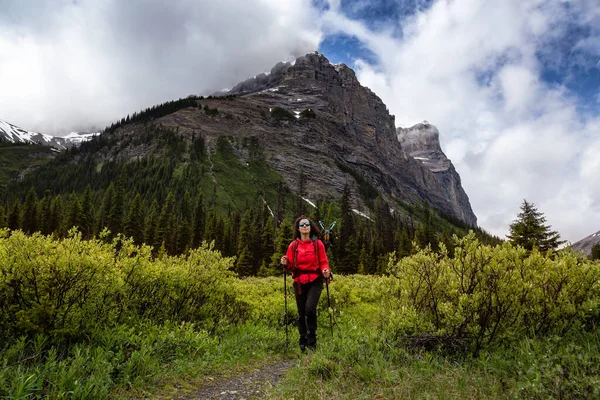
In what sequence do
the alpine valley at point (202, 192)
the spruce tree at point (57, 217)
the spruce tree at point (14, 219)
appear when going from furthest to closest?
the spruce tree at point (57, 217) → the alpine valley at point (202, 192) → the spruce tree at point (14, 219)

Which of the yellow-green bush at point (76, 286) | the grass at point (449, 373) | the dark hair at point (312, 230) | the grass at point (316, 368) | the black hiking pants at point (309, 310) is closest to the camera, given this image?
the grass at point (449, 373)

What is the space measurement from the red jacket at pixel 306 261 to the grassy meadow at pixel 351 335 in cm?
160

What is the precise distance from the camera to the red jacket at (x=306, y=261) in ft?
23.7

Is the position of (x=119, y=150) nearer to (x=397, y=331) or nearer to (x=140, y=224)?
(x=140, y=224)

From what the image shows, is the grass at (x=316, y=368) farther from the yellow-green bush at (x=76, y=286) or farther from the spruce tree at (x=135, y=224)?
the spruce tree at (x=135, y=224)

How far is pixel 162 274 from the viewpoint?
759cm

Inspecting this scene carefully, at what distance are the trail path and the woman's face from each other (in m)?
2.91

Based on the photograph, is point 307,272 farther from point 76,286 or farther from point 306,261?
point 76,286

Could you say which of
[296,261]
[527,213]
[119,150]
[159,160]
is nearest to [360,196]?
[159,160]

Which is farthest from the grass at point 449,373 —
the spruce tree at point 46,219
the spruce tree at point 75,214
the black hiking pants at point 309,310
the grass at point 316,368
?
the spruce tree at point 46,219

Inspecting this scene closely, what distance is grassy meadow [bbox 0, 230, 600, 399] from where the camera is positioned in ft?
13.4

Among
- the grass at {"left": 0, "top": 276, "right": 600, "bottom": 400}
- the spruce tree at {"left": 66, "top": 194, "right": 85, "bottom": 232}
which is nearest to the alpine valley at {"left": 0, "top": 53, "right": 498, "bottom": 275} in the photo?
the spruce tree at {"left": 66, "top": 194, "right": 85, "bottom": 232}

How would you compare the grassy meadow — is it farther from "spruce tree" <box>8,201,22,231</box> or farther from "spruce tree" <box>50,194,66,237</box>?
"spruce tree" <box>8,201,22,231</box>

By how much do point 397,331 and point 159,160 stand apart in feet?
550
